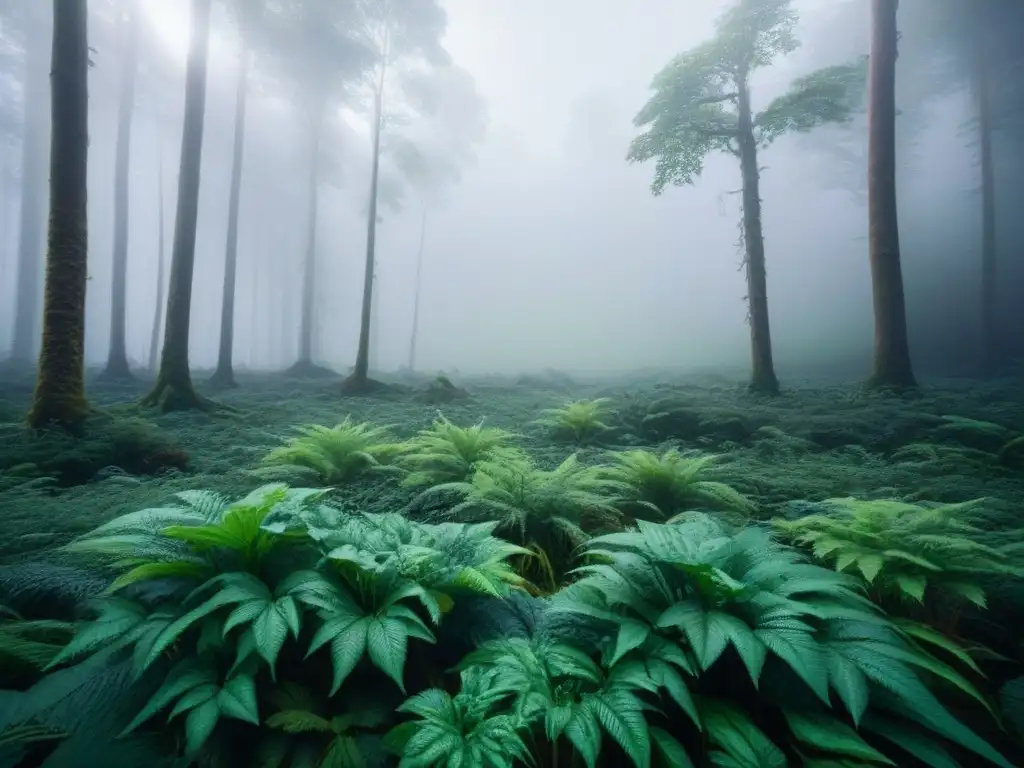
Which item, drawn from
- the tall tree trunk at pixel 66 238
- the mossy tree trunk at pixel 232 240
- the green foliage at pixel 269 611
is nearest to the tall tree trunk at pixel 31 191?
the mossy tree trunk at pixel 232 240

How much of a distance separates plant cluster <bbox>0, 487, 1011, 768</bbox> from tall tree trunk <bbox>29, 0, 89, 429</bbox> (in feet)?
17.9

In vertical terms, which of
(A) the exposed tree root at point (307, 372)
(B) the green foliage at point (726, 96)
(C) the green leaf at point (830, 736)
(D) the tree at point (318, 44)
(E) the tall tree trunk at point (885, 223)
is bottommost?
(C) the green leaf at point (830, 736)

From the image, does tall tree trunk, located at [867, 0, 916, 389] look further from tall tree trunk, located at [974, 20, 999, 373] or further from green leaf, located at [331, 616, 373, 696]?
green leaf, located at [331, 616, 373, 696]

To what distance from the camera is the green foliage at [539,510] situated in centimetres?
315

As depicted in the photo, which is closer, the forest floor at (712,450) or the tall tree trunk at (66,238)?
the forest floor at (712,450)

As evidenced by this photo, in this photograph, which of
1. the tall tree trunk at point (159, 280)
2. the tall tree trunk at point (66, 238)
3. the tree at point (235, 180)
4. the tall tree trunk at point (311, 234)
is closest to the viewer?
the tall tree trunk at point (66, 238)

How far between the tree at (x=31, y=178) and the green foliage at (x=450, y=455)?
23.7m

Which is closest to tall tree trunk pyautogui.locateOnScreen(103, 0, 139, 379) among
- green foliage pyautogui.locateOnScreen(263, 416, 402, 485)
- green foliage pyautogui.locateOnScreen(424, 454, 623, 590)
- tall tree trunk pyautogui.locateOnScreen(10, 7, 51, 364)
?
tall tree trunk pyautogui.locateOnScreen(10, 7, 51, 364)

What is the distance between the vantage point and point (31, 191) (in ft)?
71.7

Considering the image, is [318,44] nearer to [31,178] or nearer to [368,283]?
[368,283]

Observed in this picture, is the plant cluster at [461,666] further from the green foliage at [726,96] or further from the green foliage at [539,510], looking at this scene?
the green foliage at [726,96]

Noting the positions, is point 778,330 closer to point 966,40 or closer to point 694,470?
point 966,40

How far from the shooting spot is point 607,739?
168 cm

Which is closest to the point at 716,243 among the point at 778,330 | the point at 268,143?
the point at 778,330
